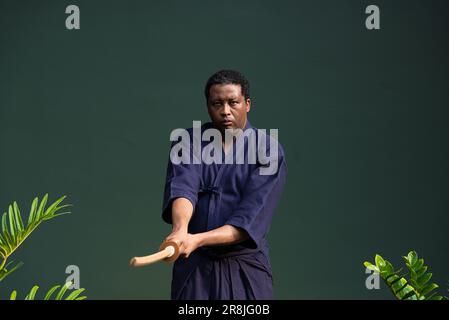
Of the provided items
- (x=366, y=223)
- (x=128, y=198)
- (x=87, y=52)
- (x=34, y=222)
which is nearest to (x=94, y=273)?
(x=128, y=198)

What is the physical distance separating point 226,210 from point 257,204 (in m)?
0.09

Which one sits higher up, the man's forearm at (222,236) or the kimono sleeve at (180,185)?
the kimono sleeve at (180,185)

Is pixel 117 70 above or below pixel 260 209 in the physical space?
above

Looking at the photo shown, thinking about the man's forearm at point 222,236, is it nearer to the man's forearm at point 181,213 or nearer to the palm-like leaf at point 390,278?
the man's forearm at point 181,213

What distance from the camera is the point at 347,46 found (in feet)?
14.8

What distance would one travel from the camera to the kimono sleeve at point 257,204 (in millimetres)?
2212

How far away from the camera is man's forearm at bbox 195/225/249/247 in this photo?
209 cm

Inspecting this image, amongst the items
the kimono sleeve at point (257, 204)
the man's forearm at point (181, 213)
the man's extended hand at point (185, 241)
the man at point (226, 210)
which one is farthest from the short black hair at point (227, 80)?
the man's extended hand at point (185, 241)

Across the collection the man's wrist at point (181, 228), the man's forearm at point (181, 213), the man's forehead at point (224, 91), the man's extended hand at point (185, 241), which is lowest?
the man's extended hand at point (185, 241)

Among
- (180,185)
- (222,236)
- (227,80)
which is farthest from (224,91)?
(222,236)

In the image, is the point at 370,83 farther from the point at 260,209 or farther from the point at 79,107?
the point at 260,209

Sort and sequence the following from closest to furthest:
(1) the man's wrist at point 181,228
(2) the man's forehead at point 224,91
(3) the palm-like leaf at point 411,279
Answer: (1) the man's wrist at point 181,228
(3) the palm-like leaf at point 411,279
(2) the man's forehead at point 224,91

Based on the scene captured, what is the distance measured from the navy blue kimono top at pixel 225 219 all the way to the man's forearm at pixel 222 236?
4 centimetres

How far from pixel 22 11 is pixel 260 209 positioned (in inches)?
113
